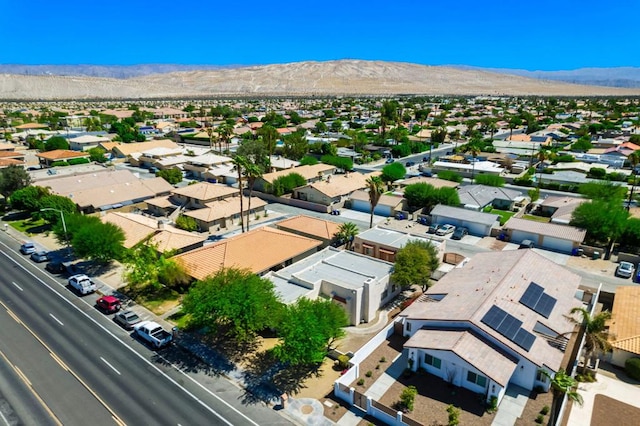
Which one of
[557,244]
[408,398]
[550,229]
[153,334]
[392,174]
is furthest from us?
[392,174]

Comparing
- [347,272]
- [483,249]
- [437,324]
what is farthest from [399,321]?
[483,249]

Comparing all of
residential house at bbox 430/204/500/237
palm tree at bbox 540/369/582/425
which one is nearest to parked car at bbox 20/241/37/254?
residential house at bbox 430/204/500/237

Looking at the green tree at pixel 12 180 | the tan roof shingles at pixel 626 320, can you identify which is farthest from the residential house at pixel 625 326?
the green tree at pixel 12 180

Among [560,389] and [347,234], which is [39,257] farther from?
[560,389]

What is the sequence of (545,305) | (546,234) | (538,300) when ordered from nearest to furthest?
(545,305)
(538,300)
(546,234)

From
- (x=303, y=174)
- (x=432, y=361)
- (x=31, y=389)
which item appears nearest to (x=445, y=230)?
(x=432, y=361)

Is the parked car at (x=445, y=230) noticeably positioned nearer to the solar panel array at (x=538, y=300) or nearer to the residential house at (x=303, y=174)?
the solar panel array at (x=538, y=300)

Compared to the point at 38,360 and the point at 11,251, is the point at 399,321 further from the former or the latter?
the point at 11,251
